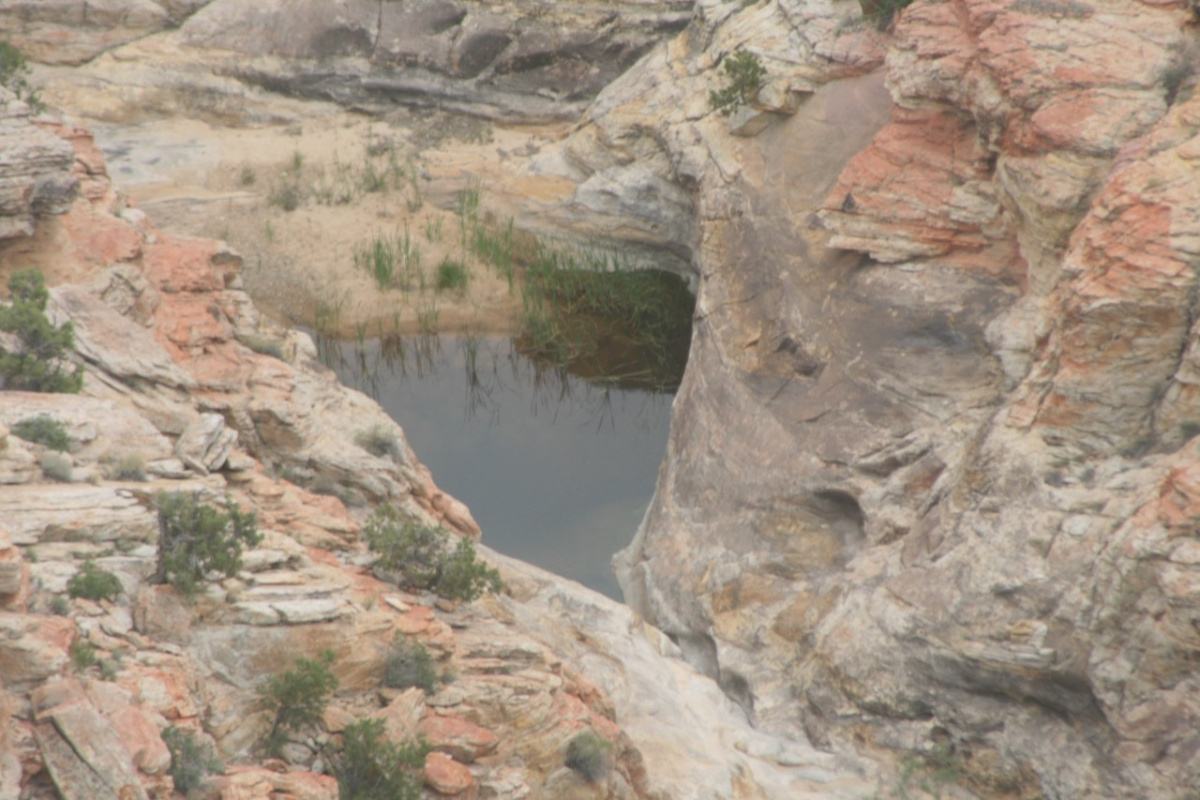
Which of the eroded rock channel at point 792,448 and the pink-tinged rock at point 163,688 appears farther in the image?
the eroded rock channel at point 792,448

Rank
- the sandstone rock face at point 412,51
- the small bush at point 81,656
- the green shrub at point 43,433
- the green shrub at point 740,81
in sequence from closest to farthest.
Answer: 1. the small bush at point 81,656
2. the green shrub at point 43,433
3. the green shrub at point 740,81
4. the sandstone rock face at point 412,51

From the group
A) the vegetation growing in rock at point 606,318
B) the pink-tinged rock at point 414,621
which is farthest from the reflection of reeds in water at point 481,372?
the pink-tinged rock at point 414,621

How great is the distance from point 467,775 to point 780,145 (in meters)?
11.9

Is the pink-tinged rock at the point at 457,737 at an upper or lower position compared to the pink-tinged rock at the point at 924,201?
lower

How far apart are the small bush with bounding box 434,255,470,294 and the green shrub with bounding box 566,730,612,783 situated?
1269cm

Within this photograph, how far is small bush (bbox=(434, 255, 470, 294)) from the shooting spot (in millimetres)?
21938

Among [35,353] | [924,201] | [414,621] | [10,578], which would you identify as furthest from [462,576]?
[924,201]

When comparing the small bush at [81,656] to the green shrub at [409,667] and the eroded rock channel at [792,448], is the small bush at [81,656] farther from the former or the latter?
the green shrub at [409,667]

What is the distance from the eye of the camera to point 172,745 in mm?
7492

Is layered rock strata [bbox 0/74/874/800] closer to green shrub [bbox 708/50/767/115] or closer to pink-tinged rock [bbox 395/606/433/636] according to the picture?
pink-tinged rock [bbox 395/606/433/636]

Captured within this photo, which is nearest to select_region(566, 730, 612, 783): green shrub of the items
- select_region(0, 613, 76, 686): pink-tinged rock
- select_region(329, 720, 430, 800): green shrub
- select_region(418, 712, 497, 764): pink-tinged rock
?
select_region(418, 712, 497, 764): pink-tinged rock

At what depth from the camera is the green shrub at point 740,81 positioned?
18.5 m

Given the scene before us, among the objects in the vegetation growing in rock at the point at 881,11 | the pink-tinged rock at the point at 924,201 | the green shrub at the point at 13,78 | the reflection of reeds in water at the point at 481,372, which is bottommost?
the reflection of reeds in water at the point at 481,372

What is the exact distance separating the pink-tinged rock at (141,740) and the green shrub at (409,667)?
8.77 ft
